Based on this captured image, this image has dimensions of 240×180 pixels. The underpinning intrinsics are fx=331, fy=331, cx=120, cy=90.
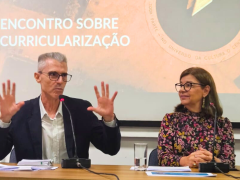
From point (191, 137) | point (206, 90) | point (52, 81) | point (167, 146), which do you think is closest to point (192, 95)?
point (206, 90)

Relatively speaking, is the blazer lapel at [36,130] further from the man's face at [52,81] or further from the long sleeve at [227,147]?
the long sleeve at [227,147]

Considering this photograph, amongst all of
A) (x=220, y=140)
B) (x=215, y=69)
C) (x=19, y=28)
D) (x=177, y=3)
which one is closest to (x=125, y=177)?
(x=220, y=140)

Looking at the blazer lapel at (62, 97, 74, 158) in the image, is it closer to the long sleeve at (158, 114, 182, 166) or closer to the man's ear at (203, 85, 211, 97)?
the long sleeve at (158, 114, 182, 166)

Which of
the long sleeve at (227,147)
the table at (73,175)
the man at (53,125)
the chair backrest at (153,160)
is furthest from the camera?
the chair backrest at (153,160)

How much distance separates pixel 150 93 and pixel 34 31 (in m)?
1.31

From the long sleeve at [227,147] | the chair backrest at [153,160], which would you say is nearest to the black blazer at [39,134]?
the chair backrest at [153,160]

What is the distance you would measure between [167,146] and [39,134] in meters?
0.92

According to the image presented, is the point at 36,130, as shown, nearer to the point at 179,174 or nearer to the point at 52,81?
the point at 52,81

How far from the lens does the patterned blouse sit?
93.7 inches

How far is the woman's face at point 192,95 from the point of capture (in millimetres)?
2521

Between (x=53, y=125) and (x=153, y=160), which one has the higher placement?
(x=53, y=125)

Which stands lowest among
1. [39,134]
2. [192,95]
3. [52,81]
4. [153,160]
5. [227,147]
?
[153,160]

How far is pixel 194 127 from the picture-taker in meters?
2.51

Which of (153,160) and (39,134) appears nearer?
(39,134)
